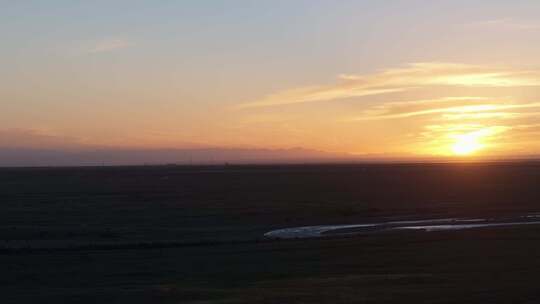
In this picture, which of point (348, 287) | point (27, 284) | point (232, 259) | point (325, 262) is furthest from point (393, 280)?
point (27, 284)

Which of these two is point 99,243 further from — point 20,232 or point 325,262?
point 325,262

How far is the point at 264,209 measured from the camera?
61.8m

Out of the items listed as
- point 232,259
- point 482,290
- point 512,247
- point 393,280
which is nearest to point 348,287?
point 393,280

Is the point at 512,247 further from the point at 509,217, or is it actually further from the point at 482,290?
the point at 509,217

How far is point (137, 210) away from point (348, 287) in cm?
3943

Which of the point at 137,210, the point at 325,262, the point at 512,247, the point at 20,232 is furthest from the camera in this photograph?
the point at 137,210

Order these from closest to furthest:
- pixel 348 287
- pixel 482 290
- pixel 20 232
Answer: pixel 482 290
pixel 348 287
pixel 20 232

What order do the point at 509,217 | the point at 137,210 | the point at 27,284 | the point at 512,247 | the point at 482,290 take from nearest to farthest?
the point at 482,290
the point at 27,284
the point at 512,247
the point at 509,217
the point at 137,210

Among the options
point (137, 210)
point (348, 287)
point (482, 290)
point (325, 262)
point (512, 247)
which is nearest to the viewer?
point (482, 290)

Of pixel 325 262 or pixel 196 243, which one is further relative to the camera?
pixel 196 243

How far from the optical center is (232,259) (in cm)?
3253

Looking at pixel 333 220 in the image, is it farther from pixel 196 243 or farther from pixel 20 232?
pixel 20 232

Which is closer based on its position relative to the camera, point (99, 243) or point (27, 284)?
point (27, 284)

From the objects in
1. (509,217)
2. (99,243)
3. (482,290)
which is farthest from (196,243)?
(509,217)
